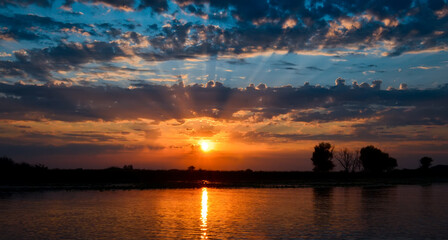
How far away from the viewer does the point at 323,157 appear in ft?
516

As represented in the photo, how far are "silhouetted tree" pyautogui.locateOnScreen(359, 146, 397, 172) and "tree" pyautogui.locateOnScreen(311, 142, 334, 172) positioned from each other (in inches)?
659

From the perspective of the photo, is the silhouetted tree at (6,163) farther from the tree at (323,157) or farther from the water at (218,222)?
the tree at (323,157)

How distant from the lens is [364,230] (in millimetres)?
28422

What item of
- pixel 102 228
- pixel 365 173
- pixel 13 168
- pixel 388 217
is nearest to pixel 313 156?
pixel 365 173

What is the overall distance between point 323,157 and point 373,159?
21865 millimetres

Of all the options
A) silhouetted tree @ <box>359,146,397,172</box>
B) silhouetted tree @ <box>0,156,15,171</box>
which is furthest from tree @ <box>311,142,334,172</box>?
silhouetted tree @ <box>0,156,15,171</box>

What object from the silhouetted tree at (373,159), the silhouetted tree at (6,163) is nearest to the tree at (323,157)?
the silhouetted tree at (373,159)

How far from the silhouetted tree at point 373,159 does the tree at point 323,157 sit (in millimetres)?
16733

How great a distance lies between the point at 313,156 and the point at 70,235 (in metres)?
139

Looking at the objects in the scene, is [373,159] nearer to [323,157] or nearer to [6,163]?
Result: [323,157]

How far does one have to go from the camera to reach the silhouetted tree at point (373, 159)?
164625 mm

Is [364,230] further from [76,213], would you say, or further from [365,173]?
[365,173]

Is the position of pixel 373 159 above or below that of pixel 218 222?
above

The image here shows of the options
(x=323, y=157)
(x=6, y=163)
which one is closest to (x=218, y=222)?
(x=6, y=163)
